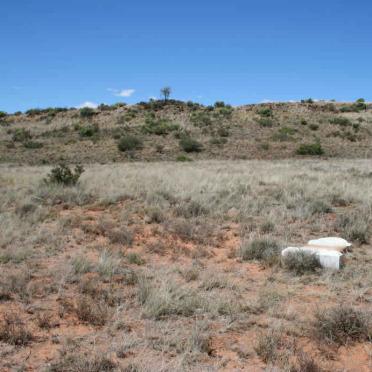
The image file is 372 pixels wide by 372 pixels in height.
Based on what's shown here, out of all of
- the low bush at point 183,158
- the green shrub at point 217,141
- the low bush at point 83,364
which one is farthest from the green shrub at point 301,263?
the green shrub at point 217,141

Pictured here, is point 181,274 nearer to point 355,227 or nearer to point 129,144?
point 355,227

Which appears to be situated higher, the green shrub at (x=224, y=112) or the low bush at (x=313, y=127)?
the green shrub at (x=224, y=112)

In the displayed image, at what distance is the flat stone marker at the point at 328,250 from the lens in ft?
21.8

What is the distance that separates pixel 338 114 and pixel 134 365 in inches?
1690

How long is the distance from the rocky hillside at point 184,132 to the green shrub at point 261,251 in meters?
18.4

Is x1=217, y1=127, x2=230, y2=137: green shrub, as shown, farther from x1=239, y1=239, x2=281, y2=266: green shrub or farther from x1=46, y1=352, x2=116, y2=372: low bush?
x1=46, y1=352, x2=116, y2=372: low bush

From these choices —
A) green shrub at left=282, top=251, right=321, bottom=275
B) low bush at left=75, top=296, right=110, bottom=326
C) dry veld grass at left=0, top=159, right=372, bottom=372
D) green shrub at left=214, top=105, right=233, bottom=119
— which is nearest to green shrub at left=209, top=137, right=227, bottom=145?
green shrub at left=214, top=105, right=233, bottom=119

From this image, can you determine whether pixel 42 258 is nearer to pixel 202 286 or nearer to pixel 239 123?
pixel 202 286

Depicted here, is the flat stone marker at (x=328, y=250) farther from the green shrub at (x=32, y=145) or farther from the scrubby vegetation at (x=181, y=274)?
the green shrub at (x=32, y=145)

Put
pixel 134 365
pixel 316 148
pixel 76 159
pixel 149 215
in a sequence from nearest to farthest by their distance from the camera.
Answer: pixel 134 365 → pixel 149 215 → pixel 76 159 → pixel 316 148

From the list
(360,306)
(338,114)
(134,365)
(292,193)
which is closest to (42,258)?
(134,365)

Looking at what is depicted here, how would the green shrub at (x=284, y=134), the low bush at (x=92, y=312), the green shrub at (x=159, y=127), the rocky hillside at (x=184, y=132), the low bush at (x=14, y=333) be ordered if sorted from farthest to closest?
the green shrub at (x=159, y=127) → the green shrub at (x=284, y=134) → the rocky hillside at (x=184, y=132) → the low bush at (x=92, y=312) → the low bush at (x=14, y=333)

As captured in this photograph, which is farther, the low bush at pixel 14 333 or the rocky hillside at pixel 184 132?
the rocky hillside at pixel 184 132

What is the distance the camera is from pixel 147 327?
15.5 feet
